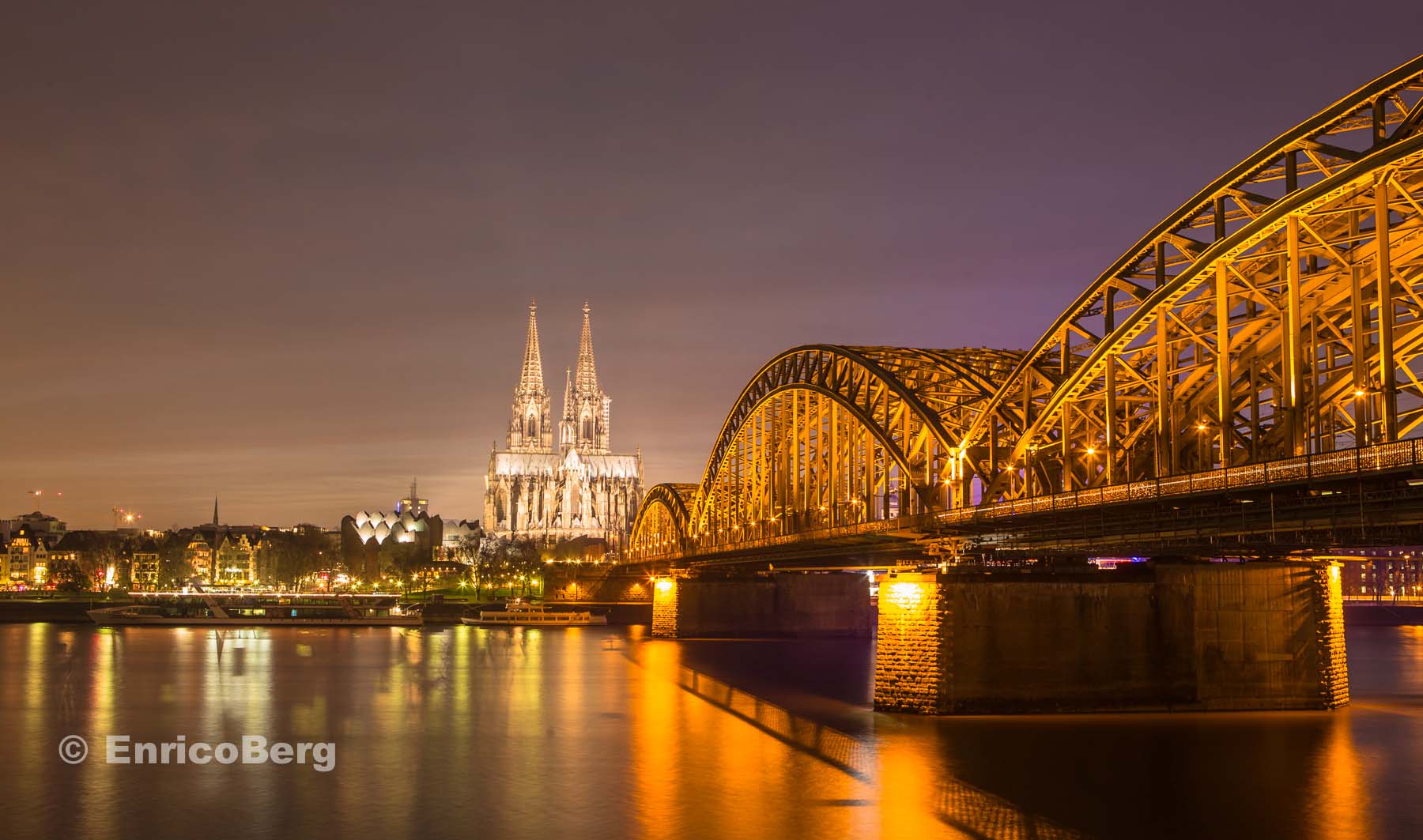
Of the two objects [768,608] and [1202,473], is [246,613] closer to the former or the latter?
[768,608]

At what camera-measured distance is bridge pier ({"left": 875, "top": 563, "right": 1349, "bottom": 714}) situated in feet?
182

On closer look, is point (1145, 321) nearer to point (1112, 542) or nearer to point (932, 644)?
point (1112, 542)

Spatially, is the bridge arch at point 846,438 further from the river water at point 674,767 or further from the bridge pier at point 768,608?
the river water at point 674,767

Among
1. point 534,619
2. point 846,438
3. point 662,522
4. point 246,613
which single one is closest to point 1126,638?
point 846,438

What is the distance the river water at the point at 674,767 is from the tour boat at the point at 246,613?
78.4 meters

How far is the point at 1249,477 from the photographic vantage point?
44.4m

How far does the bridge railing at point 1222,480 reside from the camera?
39594 mm

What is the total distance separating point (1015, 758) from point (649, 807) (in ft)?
43.1

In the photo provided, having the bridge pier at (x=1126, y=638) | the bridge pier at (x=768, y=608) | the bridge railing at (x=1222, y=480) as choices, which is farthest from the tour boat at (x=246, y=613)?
the bridge pier at (x=1126, y=638)

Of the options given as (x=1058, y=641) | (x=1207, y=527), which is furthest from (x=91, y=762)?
(x=1207, y=527)

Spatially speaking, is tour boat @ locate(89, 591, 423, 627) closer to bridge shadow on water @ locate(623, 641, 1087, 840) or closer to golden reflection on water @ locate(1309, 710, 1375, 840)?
bridge shadow on water @ locate(623, 641, 1087, 840)

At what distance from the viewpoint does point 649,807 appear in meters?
41.7

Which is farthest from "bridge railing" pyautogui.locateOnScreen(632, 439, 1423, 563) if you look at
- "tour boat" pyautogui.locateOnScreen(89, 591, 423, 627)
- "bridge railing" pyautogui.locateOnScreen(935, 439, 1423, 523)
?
"tour boat" pyautogui.locateOnScreen(89, 591, 423, 627)

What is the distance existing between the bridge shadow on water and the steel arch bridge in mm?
10957
